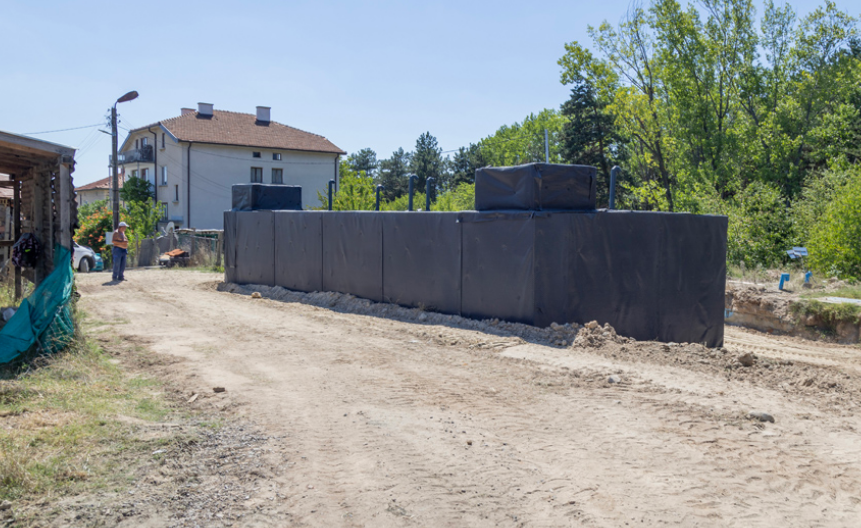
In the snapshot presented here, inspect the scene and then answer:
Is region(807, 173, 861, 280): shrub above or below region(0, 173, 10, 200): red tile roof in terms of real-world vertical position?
below

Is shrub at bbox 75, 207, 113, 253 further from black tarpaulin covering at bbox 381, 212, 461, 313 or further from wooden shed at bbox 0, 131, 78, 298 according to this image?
black tarpaulin covering at bbox 381, 212, 461, 313

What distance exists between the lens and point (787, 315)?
17.5 m

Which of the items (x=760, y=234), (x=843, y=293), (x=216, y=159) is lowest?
(x=843, y=293)

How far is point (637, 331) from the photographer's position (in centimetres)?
1155

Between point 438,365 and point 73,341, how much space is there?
448cm

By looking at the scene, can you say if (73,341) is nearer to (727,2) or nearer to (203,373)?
(203,373)

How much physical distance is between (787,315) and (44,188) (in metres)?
16.8

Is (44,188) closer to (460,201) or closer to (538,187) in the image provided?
(538,187)

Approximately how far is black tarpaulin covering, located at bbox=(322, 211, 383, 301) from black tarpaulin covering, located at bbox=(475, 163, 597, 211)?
10.4ft

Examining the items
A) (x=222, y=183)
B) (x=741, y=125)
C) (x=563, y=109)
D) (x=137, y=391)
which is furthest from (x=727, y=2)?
(x=137, y=391)

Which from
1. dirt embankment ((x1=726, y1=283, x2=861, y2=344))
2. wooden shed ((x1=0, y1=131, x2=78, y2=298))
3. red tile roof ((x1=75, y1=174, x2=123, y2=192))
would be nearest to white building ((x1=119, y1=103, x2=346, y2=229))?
red tile roof ((x1=75, y1=174, x2=123, y2=192))

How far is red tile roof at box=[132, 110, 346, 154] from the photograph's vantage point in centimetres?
4681

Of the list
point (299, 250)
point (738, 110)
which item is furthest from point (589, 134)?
point (299, 250)

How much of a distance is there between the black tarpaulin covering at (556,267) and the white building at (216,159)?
3444 centimetres
